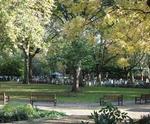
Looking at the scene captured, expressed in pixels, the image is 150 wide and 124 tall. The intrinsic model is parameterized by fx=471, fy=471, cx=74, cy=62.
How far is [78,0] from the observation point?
67.5 feet

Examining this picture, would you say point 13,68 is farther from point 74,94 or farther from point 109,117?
point 109,117

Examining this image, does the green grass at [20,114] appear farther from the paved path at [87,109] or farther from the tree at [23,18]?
the tree at [23,18]

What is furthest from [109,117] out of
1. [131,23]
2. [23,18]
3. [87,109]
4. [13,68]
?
[13,68]

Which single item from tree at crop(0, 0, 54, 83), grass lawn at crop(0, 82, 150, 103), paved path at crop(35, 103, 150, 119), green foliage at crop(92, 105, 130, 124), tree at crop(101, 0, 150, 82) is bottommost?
paved path at crop(35, 103, 150, 119)

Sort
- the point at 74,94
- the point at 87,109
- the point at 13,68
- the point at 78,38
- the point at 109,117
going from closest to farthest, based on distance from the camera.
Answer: the point at 109,117 < the point at 78,38 < the point at 87,109 < the point at 74,94 < the point at 13,68

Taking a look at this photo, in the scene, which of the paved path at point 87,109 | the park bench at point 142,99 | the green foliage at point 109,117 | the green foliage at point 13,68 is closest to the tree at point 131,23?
the green foliage at point 109,117

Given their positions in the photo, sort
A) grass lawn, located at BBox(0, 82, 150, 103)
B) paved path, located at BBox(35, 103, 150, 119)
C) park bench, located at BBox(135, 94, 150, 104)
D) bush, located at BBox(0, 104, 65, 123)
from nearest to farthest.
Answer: bush, located at BBox(0, 104, 65, 123)
paved path, located at BBox(35, 103, 150, 119)
park bench, located at BBox(135, 94, 150, 104)
grass lawn, located at BBox(0, 82, 150, 103)

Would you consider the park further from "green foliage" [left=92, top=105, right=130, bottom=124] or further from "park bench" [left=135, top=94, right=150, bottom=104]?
"park bench" [left=135, top=94, right=150, bottom=104]

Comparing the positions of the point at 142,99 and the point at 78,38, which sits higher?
the point at 78,38

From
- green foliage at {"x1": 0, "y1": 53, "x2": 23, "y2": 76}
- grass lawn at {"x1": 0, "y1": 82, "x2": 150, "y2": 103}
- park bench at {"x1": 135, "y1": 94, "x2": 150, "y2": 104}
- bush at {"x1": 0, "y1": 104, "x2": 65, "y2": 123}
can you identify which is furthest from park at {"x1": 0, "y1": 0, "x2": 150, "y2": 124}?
green foliage at {"x1": 0, "y1": 53, "x2": 23, "y2": 76}

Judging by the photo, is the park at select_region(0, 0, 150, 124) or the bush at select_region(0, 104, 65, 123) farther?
the bush at select_region(0, 104, 65, 123)

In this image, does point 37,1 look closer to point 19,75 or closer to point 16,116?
point 16,116

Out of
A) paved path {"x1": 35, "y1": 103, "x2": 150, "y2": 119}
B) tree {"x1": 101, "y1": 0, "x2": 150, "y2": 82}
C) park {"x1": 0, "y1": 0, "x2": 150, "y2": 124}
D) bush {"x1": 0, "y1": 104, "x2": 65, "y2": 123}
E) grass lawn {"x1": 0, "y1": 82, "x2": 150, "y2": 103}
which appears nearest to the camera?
tree {"x1": 101, "y1": 0, "x2": 150, "y2": 82}

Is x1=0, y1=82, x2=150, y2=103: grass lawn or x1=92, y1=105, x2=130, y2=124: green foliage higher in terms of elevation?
x1=0, y1=82, x2=150, y2=103: grass lawn
